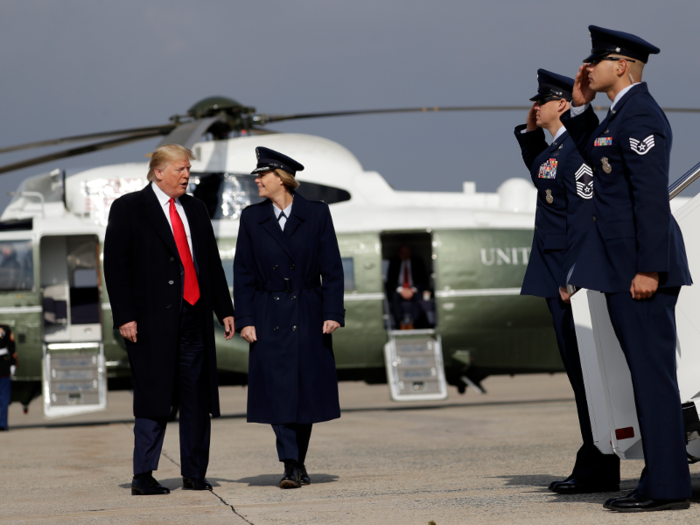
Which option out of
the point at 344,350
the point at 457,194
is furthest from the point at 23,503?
the point at 457,194

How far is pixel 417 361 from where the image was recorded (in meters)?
10.6

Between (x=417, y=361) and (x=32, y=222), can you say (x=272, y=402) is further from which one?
(x=32, y=222)

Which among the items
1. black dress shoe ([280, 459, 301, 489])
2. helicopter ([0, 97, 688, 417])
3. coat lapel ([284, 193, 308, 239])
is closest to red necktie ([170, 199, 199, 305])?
coat lapel ([284, 193, 308, 239])

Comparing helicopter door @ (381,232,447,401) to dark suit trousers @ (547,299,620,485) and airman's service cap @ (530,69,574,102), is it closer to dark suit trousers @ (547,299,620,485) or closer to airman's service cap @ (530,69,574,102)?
dark suit trousers @ (547,299,620,485)

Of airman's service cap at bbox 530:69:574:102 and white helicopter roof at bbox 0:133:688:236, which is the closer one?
airman's service cap at bbox 530:69:574:102

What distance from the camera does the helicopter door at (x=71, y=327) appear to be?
33.7ft

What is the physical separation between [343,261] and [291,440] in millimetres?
5942

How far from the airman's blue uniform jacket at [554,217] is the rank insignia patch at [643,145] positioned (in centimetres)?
62

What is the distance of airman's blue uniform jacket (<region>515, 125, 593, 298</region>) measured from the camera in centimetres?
412

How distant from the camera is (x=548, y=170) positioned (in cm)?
432

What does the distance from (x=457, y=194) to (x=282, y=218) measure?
7023 mm

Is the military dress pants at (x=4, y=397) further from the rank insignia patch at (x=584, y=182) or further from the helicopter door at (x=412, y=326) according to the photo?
the rank insignia patch at (x=584, y=182)

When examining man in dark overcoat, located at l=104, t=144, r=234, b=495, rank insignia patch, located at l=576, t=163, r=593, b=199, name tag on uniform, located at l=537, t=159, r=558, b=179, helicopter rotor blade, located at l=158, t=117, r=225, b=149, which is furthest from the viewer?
helicopter rotor blade, located at l=158, t=117, r=225, b=149

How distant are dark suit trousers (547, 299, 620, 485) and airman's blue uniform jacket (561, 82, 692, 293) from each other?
70 centimetres
